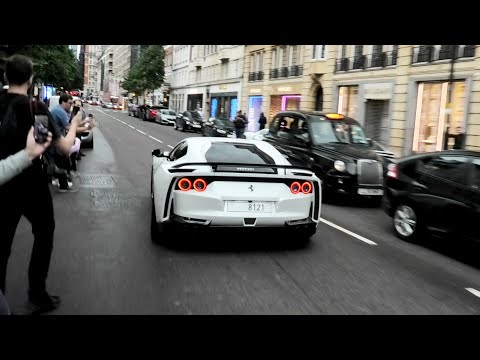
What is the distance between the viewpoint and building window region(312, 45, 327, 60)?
102 feet

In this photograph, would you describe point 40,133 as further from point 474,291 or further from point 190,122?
point 190,122

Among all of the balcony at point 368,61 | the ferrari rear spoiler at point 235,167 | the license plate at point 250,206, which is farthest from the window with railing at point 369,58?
the license plate at point 250,206

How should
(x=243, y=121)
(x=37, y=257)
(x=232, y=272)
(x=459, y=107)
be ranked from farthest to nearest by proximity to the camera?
1. (x=243, y=121)
2. (x=459, y=107)
3. (x=232, y=272)
4. (x=37, y=257)

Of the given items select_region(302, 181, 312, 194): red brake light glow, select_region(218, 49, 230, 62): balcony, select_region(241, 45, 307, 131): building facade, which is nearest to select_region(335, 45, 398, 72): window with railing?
select_region(241, 45, 307, 131): building facade

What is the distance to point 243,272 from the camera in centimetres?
527

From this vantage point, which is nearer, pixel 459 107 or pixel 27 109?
pixel 27 109

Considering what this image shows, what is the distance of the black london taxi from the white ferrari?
407 centimetres

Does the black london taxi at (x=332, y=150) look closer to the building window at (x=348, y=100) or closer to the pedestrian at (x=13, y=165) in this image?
the pedestrian at (x=13, y=165)

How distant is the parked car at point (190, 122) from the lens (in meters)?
36.0

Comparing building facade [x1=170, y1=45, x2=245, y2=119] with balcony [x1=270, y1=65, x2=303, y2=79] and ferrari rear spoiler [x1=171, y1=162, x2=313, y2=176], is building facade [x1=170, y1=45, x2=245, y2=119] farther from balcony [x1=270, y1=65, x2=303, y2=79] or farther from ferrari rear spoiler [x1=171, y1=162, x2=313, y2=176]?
ferrari rear spoiler [x1=171, y1=162, x2=313, y2=176]

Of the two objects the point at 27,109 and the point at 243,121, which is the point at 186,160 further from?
the point at 243,121
